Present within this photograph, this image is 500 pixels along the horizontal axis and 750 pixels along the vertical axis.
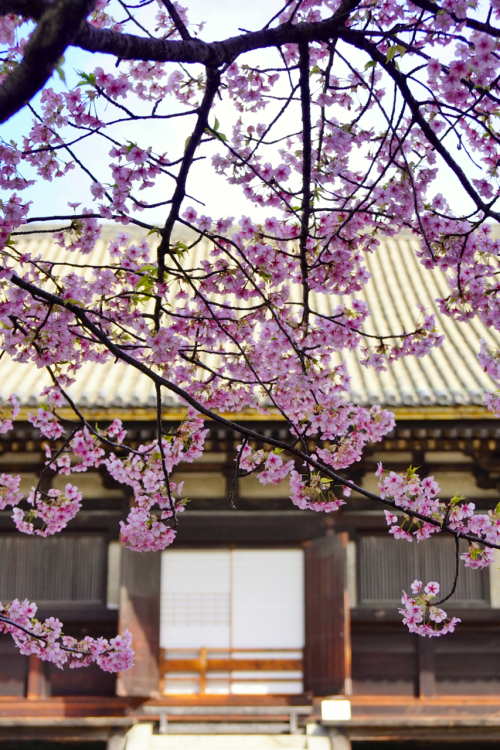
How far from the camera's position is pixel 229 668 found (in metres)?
7.36

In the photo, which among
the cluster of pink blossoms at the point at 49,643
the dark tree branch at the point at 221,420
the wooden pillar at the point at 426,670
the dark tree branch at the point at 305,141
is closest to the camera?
the dark tree branch at the point at 221,420

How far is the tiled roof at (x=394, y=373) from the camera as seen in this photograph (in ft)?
22.6

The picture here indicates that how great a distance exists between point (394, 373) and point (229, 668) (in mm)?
3075

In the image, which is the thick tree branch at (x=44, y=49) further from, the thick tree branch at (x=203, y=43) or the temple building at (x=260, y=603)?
the temple building at (x=260, y=603)

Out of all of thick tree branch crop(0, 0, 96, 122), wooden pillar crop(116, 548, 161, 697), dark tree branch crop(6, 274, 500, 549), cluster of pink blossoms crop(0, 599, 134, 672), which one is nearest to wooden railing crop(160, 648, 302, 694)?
wooden pillar crop(116, 548, 161, 697)

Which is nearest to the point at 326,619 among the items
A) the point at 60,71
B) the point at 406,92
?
the point at 406,92

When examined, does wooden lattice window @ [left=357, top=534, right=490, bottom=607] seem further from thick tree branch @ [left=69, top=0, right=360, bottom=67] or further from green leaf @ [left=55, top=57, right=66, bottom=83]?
green leaf @ [left=55, top=57, right=66, bottom=83]

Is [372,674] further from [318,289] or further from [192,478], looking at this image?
[318,289]

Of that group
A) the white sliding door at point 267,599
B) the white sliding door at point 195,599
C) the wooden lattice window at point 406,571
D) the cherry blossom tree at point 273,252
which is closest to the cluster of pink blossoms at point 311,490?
the cherry blossom tree at point 273,252

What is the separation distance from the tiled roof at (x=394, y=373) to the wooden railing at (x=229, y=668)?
2.39m

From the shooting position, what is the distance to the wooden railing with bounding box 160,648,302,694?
7316 millimetres

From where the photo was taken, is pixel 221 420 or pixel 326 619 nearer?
pixel 221 420

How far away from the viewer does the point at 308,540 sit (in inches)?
289

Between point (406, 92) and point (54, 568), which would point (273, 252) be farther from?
point (54, 568)
